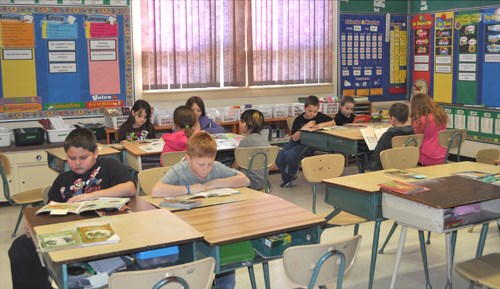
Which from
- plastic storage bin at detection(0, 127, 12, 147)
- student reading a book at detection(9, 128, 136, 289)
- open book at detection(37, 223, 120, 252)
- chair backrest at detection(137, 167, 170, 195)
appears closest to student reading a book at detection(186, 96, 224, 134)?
plastic storage bin at detection(0, 127, 12, 147)

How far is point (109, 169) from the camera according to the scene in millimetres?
3732

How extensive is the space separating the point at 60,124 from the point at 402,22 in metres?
5.64

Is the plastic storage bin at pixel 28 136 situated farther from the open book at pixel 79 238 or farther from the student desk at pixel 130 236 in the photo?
the open book at pixel 79 238

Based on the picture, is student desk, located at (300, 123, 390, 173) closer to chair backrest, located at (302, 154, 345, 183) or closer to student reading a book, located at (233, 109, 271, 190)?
student reading a book, located at (233, 109, 271, 190)

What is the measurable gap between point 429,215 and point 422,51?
258 inches

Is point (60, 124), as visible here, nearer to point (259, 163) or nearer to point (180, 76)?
point (180, 76)

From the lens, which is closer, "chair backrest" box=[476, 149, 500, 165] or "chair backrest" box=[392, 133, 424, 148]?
"chair backrest" box=[476, 149, 500, 165]

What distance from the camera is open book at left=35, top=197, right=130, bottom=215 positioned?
3.22 m

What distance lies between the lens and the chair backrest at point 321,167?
4730 mm

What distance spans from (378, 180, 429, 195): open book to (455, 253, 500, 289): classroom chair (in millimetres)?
515

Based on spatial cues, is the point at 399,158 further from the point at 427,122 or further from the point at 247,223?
the point at 247,223

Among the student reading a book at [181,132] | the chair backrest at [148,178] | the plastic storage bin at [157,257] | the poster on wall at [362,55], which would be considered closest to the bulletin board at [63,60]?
the student reading a book at [181,132]

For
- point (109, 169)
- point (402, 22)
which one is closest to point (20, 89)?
point (109, 169)

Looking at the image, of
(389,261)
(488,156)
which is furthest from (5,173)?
(488,156)
